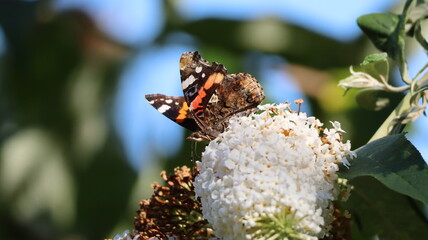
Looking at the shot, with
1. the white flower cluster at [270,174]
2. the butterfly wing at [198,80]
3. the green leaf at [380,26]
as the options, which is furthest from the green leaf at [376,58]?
the butterfly wing at [198,80]

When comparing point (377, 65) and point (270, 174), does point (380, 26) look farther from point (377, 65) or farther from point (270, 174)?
point (270, 174)

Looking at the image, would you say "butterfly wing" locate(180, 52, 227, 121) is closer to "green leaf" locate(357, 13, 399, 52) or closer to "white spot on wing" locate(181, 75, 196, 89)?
"white spot on wing" locate(181, 75, 196, 89)

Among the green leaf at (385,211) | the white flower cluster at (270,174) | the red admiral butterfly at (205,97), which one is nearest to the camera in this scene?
the white flower cluster at (270,174)

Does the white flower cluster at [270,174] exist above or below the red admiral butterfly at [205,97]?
below

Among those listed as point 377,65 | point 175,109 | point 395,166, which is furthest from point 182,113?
point 395,166

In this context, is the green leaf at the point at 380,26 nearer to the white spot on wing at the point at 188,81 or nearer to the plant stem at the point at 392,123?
the plant stem at the point at 392,123

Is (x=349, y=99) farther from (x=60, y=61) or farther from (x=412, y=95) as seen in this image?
(x=60, y=61)

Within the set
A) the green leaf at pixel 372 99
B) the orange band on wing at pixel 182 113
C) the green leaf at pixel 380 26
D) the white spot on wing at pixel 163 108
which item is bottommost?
the green leaf at pixel 372 99

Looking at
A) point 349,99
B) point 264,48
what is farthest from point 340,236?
point 264,48
